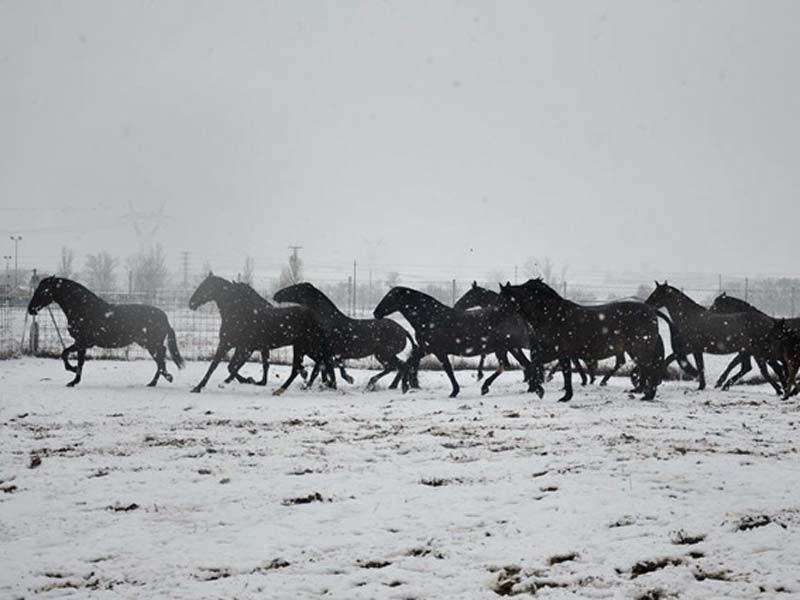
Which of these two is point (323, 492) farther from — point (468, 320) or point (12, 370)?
point (12, 370)

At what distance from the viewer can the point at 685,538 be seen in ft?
15.4

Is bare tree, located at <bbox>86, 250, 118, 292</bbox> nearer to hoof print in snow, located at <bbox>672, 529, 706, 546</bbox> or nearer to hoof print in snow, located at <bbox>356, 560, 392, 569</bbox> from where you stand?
hoof print in snow, located at <bbox>356, 560, 392, 569</bbox>

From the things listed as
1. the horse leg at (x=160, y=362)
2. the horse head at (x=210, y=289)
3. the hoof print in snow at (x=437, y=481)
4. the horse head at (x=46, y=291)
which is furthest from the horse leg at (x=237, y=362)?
the hoof print in snow at (x=437, y=481)

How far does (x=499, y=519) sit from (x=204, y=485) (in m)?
2.55

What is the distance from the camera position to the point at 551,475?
630cm

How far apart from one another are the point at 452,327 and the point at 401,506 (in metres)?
8.26

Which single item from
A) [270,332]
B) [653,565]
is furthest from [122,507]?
[270,332]

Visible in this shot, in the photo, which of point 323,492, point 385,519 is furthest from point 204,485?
point 385,519

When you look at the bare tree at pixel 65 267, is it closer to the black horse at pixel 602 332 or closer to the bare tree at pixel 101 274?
the bare tree at pixel 101 274

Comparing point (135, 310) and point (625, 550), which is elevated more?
point (135, 310)

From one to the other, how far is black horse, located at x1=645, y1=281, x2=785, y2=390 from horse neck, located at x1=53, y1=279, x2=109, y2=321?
35.5ft

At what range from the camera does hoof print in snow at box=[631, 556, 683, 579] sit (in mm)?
4238

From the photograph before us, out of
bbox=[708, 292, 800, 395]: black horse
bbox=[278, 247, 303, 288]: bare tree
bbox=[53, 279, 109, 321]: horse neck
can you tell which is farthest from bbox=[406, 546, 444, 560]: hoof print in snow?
bbox=[278, 247, 303, 288]: bare tree

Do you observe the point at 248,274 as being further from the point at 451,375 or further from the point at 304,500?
the point at 304,500
